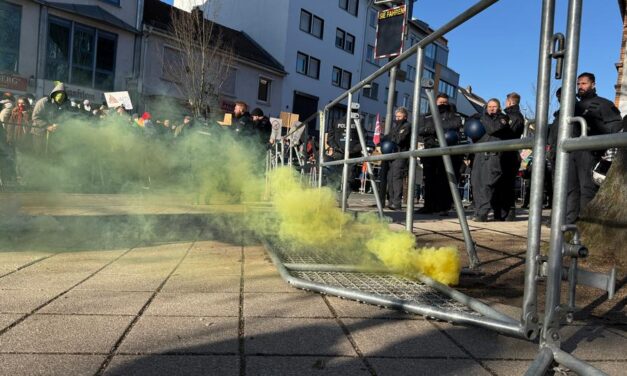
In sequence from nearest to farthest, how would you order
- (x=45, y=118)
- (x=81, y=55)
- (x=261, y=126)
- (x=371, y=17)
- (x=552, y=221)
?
(x=552, y=221) < (x=45, y=118) < (x=261, y=126) < (x=81, y=55) < (x=371, y=17)

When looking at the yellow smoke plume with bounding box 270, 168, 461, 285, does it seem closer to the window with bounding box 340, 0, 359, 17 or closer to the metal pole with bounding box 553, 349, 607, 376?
the metal pole with bounding box 553, 349, 607, 376

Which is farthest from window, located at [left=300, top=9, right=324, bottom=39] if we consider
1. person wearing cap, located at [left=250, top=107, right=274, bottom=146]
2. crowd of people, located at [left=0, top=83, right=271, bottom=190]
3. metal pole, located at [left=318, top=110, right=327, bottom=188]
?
metal pole, located at [left=318, top=110, right=327, bottom=188]

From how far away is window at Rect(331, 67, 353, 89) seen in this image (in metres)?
34.0

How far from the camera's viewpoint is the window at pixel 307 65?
31203mm

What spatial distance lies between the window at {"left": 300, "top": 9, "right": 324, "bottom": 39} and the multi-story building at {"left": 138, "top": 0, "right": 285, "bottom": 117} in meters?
3.20

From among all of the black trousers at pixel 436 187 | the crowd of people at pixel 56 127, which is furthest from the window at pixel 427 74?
the crowd of people at pixel 56 127

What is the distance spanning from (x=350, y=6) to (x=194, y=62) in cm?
1710

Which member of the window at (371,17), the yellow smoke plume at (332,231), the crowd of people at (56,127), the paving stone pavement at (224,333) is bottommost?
the paving stone pavement at (224,333)

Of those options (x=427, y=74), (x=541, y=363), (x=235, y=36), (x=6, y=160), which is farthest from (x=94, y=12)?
(x=541, y=363)

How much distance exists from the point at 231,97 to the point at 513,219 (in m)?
20.9

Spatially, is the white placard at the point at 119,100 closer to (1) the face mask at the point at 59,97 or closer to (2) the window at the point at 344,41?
(1) the face mask at the point at 59,97

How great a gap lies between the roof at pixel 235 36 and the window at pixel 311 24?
318 centimetres

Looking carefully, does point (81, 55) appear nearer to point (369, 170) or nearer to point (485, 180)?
point (485, 180)

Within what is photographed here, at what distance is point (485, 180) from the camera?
278 inches
